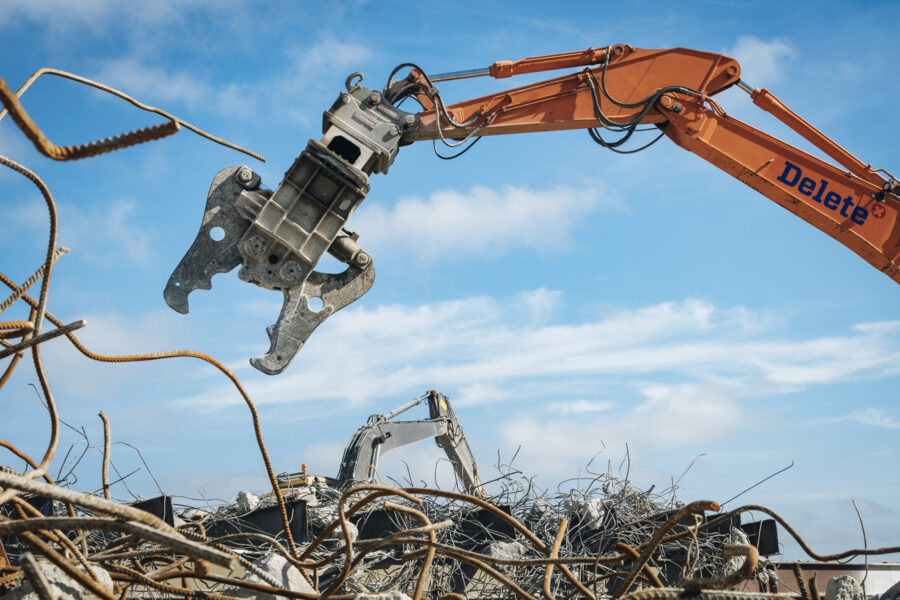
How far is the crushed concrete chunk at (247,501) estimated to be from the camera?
621cm

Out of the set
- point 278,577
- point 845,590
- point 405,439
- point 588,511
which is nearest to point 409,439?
point 405,439

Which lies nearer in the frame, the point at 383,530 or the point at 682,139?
the point at 383,530

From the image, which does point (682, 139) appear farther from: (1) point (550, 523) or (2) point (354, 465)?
(2) point (354, 465)

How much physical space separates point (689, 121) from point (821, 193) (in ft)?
4.20

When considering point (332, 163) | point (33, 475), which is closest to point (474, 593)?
point (33, 475)

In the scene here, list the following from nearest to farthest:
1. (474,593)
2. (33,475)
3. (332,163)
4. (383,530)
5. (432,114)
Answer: (33,475) → (474,593) → (383,530) → (332,163) → (432,114)

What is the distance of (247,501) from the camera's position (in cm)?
623

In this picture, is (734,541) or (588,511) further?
(588,511)

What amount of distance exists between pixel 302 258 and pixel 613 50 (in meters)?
3.31

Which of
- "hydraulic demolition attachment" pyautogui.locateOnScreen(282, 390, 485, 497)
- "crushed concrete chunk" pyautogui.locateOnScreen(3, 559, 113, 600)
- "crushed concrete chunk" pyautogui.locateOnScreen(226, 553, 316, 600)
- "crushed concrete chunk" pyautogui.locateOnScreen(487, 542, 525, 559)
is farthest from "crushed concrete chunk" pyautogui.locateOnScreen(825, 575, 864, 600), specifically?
"hydraulic demolition attachment" pyautogui.locateOnScreen(282, 390, 485, 497)

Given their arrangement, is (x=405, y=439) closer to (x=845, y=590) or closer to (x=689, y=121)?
(x=689, y=121)

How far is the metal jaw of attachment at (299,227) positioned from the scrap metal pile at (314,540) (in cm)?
157

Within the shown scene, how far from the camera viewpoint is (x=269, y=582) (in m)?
2.46

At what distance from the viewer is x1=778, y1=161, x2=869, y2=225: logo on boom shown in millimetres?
6895
